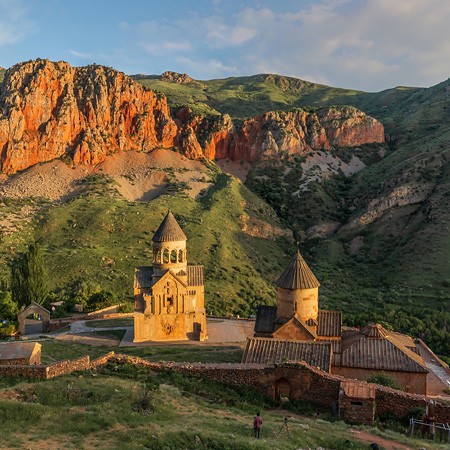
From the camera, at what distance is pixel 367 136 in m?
119

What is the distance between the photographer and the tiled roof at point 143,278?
1447 inches

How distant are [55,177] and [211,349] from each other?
6031cm

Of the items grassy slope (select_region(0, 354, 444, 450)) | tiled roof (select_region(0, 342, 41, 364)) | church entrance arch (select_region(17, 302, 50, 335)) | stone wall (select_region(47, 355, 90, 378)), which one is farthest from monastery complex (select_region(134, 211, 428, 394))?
church entrance arch (select_region(17, 302, 50, 335))

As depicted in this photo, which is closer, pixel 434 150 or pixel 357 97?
pixel 434 150

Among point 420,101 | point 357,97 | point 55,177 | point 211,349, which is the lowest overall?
point 211,349

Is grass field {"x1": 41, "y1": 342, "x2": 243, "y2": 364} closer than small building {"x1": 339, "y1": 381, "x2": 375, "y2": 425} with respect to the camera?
No

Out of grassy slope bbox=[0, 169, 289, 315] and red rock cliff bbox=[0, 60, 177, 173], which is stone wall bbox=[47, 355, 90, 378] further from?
red rock cliff bbox=[0, 60, 177, 173]

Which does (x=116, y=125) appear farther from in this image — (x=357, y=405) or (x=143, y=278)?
(x=357, y=405)

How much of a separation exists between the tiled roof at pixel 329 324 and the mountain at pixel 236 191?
14997 mm

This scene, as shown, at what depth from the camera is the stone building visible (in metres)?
23.9

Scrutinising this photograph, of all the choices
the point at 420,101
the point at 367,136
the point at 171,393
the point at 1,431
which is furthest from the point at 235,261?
the point at 420,101

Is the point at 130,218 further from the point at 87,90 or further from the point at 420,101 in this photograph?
the point at 420,101

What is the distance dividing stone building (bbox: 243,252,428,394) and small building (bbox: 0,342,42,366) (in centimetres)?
976

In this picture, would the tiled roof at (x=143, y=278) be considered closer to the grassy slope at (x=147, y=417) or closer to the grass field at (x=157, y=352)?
the grass field at (x=157, y=352)
